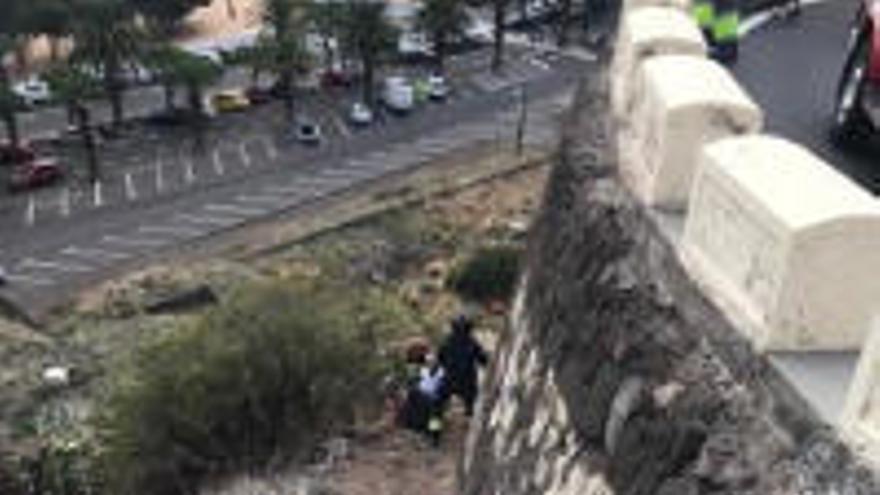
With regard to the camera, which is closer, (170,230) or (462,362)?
(462,362)

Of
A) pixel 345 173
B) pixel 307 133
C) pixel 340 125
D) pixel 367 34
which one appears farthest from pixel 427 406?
pixel 367 34

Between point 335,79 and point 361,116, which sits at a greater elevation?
point 335,79

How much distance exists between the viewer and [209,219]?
194 ft

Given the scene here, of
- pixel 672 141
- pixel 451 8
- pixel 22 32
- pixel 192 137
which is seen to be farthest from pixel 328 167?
pixel 672 141

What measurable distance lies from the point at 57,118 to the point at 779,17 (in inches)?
2040

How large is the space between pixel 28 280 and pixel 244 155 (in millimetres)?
17465

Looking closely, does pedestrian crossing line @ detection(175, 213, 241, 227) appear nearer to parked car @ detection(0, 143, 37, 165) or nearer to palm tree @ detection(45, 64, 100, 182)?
palm tree @ detection(45, 64, 100, 182)

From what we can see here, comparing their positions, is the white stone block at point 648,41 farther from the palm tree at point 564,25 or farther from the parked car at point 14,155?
the palm tree at point 564,25

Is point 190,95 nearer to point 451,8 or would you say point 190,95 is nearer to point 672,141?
point 451,8

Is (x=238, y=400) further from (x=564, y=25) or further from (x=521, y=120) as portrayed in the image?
(x=564, y=25)

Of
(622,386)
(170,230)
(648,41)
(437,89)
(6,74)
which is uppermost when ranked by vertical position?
(648,41)

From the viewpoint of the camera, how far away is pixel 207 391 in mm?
24266

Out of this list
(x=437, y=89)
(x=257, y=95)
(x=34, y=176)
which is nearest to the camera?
(x=34, y=176)

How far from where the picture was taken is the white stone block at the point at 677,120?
1420 centimetres
